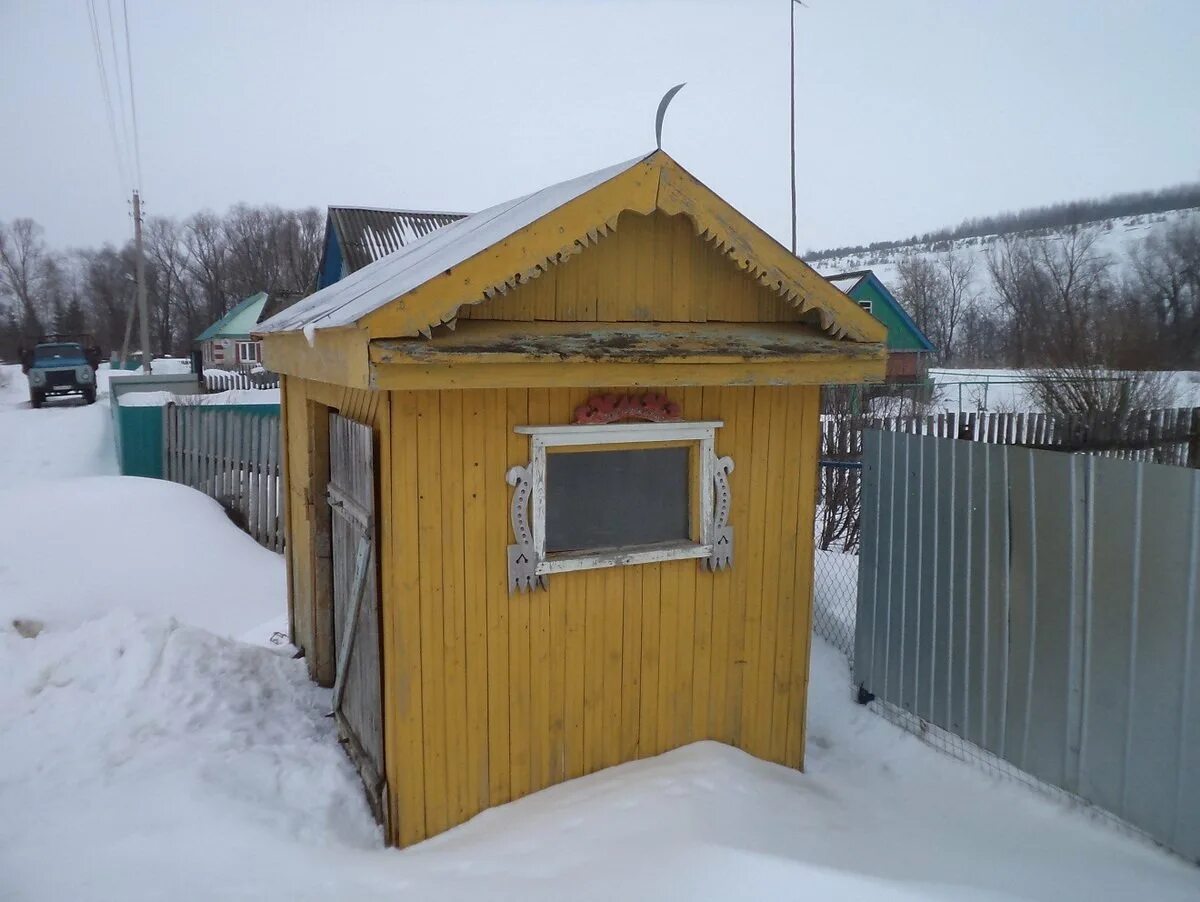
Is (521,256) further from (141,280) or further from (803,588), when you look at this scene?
(141,280)

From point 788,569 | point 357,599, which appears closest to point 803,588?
point 788,569

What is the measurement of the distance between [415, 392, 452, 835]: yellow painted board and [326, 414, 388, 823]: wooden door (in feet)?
0.77

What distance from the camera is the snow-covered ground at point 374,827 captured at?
118 inches

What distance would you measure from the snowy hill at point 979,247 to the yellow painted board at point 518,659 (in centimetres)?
2071

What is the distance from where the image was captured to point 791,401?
171 inches

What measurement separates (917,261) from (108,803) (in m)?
61.5

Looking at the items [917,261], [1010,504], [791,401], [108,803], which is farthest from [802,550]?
[917,261]

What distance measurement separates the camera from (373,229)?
64.6ft

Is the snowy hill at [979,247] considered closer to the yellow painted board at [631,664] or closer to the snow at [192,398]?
the snow at [192,398]

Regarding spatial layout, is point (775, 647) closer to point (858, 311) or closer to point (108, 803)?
point (858, 311)

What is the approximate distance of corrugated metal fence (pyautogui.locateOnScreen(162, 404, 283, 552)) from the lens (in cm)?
916

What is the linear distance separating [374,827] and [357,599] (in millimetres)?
1094

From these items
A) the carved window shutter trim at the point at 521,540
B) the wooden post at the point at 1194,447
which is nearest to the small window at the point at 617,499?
the carved window shutter trim at the point at 521,540

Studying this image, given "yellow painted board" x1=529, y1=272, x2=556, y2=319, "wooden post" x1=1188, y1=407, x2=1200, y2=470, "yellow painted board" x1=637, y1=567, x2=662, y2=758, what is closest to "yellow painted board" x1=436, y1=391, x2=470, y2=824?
"yellow painted board" x1=529, y1=272, x2=556, y2=319
